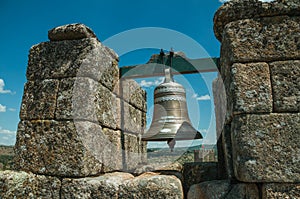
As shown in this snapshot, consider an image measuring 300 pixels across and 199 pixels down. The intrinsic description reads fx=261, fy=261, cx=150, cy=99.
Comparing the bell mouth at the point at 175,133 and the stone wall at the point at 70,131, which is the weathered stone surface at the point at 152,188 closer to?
the stone wall at the point at 70,131

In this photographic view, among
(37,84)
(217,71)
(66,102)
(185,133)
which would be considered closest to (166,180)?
(185,133)

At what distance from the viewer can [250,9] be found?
2.23 m

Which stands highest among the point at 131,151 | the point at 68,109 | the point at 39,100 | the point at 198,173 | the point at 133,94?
the point at 133,94

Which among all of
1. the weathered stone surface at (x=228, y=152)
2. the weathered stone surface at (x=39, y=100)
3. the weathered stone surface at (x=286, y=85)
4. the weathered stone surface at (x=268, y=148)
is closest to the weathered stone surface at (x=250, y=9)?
the weathered stone surface at (x=286, y=85)

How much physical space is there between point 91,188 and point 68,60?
1.24m

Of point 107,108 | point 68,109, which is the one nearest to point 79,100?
point 68,109

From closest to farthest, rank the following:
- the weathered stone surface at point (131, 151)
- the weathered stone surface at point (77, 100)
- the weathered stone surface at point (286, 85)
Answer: the weathered stone surface at point (286, 85) < the weathered stone surface at point (77, 100) < the weathered stone surface at point (131, 151)

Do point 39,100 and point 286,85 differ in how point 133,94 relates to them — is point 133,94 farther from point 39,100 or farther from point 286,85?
point 286,85

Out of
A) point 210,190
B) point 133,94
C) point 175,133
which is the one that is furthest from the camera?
point 133,94

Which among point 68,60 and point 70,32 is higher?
point 70,32

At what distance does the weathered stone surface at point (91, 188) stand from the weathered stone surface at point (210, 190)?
633 mm

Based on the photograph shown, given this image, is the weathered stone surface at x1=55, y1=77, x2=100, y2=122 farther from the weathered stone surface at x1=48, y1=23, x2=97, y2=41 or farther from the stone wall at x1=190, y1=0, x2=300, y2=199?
the stone wall at x1=190, y1=0, x2=300, y2=199

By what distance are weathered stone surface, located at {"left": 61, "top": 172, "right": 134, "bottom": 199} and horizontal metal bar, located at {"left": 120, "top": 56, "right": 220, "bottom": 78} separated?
4.23 ft

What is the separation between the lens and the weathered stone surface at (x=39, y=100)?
8.20 feet
